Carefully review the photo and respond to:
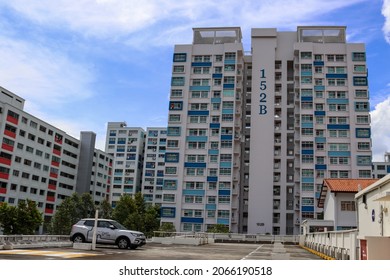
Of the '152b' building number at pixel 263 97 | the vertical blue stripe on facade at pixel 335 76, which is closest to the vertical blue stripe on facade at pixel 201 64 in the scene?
the '152b' building number at pixel 263 97

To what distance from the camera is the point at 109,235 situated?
19.6m

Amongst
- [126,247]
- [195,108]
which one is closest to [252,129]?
[195,108]

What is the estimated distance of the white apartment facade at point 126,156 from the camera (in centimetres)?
11962

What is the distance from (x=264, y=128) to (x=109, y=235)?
56.6 meters

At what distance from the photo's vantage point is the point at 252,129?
241 ft

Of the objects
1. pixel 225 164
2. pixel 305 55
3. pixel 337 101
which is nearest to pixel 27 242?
pixel 225 164

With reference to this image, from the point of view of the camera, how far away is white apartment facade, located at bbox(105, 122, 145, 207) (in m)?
120

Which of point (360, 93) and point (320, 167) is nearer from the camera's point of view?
point (320, 167)

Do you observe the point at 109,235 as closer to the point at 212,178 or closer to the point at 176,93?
the point at 212,178

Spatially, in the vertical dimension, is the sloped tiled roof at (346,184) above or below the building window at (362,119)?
below

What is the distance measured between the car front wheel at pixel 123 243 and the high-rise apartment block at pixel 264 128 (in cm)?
5068

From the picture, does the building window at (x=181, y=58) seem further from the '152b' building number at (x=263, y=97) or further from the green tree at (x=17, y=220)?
the green tree at (x=17, y=220)

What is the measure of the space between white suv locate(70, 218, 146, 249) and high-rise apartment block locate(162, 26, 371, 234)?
50.4m

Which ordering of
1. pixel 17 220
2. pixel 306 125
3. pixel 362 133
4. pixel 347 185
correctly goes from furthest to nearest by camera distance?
pixel 306 125 → pixel 362 133 → pixel 17 220 → pixel 347 185
